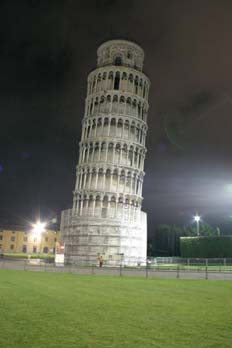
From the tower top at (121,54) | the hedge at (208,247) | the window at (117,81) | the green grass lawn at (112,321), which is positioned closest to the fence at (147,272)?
the green grass lawn at (112,321)

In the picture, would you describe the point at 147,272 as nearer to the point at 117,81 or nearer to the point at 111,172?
the point at 111,172

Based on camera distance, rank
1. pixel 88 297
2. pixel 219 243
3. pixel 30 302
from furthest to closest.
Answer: pixel 219 243 < pixel 88 297 < pixel 30 302

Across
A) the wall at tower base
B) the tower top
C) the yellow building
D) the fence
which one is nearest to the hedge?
the wall at tower base

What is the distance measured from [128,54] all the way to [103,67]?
6.76m

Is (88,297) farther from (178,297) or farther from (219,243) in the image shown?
(219,243)

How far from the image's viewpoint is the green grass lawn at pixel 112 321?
7984mm

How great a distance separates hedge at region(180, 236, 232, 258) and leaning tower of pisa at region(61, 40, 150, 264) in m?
8.20

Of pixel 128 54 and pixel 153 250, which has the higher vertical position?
pixel 128 54

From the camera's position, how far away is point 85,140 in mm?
63062

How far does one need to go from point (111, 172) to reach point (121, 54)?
25619mm

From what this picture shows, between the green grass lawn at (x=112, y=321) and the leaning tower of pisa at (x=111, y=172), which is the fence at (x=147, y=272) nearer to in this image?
the green grass lawn at (x=112, y=321)

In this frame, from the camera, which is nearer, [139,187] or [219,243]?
[219,243]

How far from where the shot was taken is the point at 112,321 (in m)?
10.0

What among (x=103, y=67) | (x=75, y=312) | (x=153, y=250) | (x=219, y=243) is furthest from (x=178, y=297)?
(x=153, y=250)
